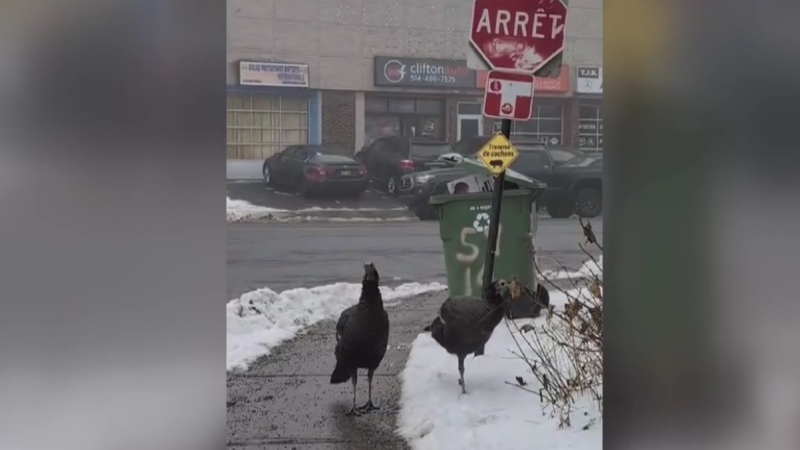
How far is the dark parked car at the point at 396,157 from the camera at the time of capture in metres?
2.87

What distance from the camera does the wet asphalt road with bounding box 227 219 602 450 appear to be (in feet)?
9.02

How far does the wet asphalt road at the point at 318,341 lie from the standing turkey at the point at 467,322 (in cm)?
4

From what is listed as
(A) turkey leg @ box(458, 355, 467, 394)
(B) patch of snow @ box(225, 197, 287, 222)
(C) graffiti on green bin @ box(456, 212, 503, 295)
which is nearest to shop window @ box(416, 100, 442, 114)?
(C) graffiti on green bin @ box(456, 212, 503, 295)

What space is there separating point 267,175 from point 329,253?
0.36 meters

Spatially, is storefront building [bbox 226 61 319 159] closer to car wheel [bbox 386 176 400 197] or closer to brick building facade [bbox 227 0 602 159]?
brick building facade [bbox 227 0 602 159]

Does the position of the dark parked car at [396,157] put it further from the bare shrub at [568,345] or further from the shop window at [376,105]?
the bare shrub at [568,345]

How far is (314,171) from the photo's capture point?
9.29 feet

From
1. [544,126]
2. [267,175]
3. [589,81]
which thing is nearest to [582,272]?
[544,126]

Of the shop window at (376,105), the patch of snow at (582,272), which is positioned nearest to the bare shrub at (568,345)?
the patch of snow at (582,272)

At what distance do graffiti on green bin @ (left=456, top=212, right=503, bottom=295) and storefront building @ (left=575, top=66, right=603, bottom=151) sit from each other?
18.6 inches

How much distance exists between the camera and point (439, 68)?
9.48 ft
